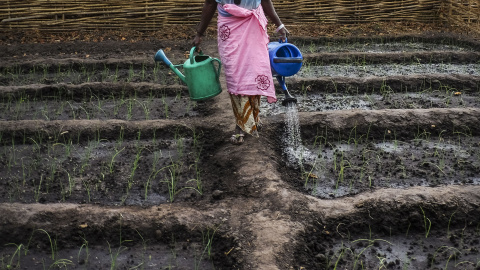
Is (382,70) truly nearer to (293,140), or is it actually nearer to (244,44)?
(293,140)

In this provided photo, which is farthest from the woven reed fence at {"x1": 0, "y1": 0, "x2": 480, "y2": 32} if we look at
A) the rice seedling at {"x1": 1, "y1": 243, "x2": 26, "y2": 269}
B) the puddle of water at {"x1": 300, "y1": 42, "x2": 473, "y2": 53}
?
the rice seedling at {"x1": 1, "y1": 243, "x2": 26, "y2": 269}

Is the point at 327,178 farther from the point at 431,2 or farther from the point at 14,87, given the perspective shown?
the point at 431,2

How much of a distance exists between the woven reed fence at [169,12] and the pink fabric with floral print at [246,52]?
176 inches

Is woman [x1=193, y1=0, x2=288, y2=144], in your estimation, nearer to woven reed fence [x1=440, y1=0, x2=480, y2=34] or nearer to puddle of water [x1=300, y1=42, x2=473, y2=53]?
puddle of water [x1=300, y1=42, x2=473, y2=53]

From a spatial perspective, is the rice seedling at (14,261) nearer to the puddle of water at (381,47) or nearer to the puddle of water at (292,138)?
the puddle of water at (292,138)

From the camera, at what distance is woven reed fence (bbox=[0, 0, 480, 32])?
7660 mm

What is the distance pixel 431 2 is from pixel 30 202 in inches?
285

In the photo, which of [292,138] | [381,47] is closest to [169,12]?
[381,47]

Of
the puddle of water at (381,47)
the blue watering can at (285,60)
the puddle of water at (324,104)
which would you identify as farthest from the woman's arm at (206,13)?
the puddle of water at (381,47)

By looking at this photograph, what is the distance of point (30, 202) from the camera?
129 inches

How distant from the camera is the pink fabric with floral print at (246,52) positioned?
3609mm

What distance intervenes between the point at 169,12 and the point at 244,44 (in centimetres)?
460

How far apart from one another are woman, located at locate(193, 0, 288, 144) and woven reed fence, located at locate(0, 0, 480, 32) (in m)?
4.36

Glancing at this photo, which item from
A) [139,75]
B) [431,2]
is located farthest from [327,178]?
[431,2]
